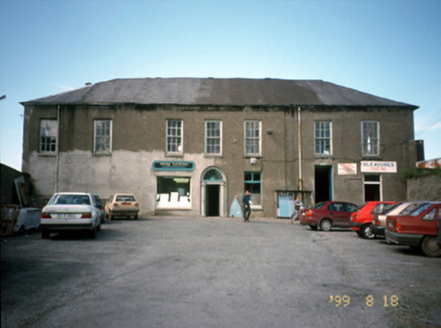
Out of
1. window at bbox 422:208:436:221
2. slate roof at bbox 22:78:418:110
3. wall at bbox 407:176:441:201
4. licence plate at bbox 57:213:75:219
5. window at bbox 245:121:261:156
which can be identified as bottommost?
licence plate at bbox 57:213:75:219

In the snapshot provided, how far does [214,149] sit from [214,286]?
21209 millimetres

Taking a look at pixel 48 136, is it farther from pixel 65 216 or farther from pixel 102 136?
pixel 65 216

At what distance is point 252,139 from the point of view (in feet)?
90.5

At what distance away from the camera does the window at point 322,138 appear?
27719 millimetres

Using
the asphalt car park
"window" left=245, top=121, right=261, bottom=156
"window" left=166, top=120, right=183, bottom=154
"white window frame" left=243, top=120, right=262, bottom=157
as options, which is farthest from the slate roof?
the asphalt car park

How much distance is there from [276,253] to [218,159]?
17170mm

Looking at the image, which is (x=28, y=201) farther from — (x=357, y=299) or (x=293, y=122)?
(x=357, y=299)

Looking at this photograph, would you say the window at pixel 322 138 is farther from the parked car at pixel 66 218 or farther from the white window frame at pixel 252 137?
the parked car at pixel 66 218

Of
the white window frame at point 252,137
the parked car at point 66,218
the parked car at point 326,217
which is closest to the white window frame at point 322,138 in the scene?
the white window frame at point 252,137

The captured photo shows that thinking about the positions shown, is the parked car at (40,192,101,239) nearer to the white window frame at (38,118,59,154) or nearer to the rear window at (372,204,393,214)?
the rear window at (372,204,393,214)

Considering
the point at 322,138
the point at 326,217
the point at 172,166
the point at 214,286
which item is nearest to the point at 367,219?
the point at 326,217

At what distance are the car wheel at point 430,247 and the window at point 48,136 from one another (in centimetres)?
2432

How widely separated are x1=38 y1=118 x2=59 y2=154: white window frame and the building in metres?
0.07

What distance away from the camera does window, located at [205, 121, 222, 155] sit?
2745cm
